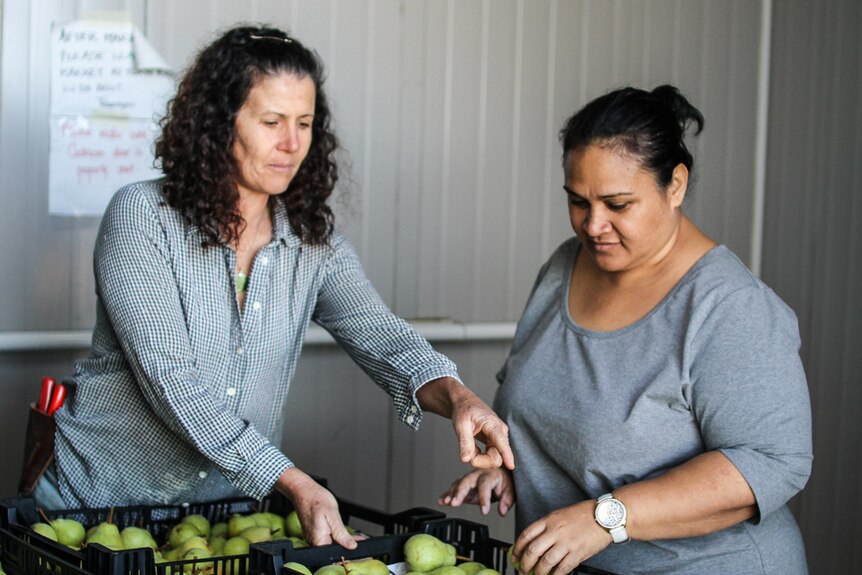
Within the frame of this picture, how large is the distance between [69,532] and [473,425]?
69 centimetres

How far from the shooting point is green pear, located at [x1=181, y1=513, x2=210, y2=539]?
1886 mm

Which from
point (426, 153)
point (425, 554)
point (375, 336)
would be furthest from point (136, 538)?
point (426, 153)

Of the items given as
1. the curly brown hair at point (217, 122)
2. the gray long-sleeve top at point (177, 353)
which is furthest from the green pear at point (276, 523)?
the curly brown hair at point (217, 122)

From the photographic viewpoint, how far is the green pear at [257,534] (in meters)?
1.80

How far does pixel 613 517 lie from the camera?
171 cm

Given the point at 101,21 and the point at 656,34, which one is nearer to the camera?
the point at 101,21

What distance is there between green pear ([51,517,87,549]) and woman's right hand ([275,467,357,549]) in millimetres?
352

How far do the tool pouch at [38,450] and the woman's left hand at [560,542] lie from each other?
35.9 inches

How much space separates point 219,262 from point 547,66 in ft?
6.36

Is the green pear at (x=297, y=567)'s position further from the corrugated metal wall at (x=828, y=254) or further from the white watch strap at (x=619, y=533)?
the corrugated metal wall at (x=828, y=254)

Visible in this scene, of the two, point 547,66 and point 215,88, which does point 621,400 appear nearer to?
point 215,88

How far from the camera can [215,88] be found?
1996 millimetres

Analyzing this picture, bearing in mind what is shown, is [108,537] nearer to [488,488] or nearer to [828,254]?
[488,488]

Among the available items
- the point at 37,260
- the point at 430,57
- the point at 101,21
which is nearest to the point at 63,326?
the point at 37,260
